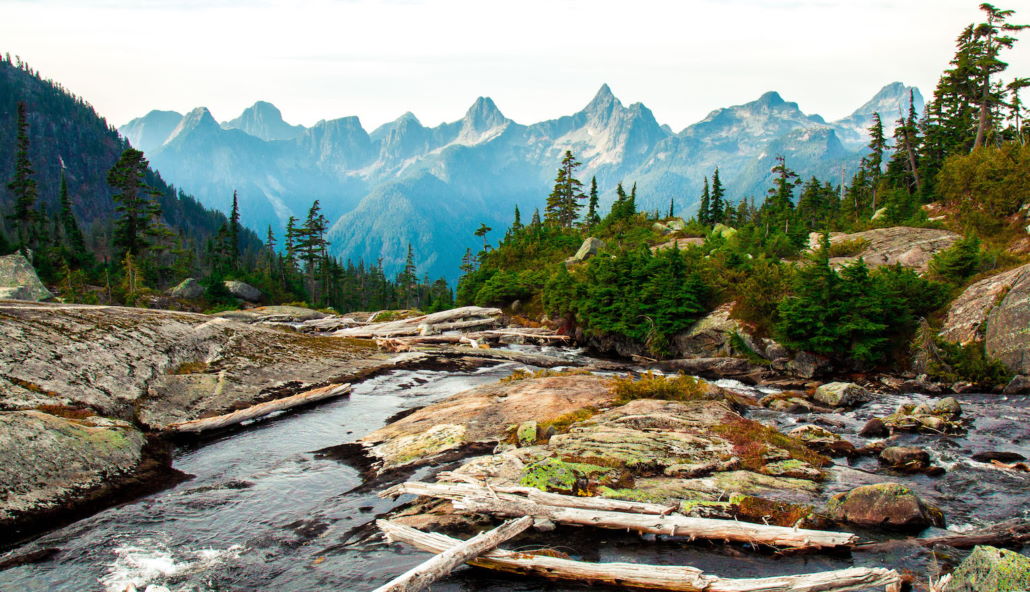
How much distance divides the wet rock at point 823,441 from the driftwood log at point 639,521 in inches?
286

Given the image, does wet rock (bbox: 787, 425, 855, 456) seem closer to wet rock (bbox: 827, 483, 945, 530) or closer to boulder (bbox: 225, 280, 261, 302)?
wet rock (bbox: 827, 483, 945, 530)

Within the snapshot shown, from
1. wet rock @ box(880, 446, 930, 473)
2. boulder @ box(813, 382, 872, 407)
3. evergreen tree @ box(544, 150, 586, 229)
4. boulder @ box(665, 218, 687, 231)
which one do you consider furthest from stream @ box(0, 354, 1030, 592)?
evergreen tree @ box(544, 150, 586, 229)

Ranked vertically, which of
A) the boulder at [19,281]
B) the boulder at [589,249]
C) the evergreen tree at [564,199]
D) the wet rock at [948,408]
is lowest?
the wet rock at [948,408]

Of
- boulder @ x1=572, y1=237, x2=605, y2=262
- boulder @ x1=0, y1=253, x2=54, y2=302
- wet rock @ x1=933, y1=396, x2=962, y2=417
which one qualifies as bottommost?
wet rock @ x1=933, y1=396, x2=962, y2=417

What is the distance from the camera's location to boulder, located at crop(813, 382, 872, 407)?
80.1 feet

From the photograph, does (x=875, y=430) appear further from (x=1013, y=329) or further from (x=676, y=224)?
(x=676, y=224)

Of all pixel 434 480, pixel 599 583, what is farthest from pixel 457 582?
pixel 434 480

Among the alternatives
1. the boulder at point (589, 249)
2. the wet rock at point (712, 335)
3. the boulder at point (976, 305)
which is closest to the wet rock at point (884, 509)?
the boulder at point (976, 305)

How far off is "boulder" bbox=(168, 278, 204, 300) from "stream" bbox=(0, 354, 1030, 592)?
68305 mm

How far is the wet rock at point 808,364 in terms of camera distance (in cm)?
3225

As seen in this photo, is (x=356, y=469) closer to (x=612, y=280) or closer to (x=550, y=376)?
(x=550, y=376)

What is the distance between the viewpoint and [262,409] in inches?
794

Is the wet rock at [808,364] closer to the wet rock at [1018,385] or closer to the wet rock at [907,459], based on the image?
the wet rock at [1018,385]

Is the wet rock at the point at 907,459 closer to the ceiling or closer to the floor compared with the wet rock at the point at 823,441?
closer to the ceiling
